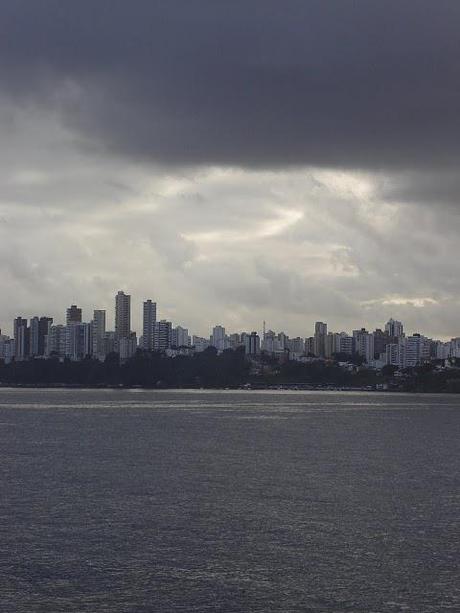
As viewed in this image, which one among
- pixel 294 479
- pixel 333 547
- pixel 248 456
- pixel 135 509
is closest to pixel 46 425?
pixel 248 456

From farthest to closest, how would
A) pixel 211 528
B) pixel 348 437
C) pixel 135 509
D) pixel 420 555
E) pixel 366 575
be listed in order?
pixel 348 437 < pixel 135 509 < pixel 211 528 < pixel 420 555 < pixel 366 575

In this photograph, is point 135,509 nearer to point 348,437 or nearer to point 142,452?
point 142,452

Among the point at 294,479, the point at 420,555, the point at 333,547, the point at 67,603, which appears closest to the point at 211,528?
the point at 333,547

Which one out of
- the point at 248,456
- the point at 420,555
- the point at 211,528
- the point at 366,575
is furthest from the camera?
the point at 248,456

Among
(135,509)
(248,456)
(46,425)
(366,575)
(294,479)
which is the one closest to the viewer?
(366,575)

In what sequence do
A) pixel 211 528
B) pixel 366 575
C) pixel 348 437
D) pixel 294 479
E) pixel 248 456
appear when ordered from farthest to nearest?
pixel 348 437 → pixel 248 456 → pixel 294 479 → pixel 211 528 → pixel 366 575

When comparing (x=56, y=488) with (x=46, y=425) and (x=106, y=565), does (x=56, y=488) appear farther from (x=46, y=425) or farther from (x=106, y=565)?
(x=46, y=425)

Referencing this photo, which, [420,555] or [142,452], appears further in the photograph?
[142,452]
